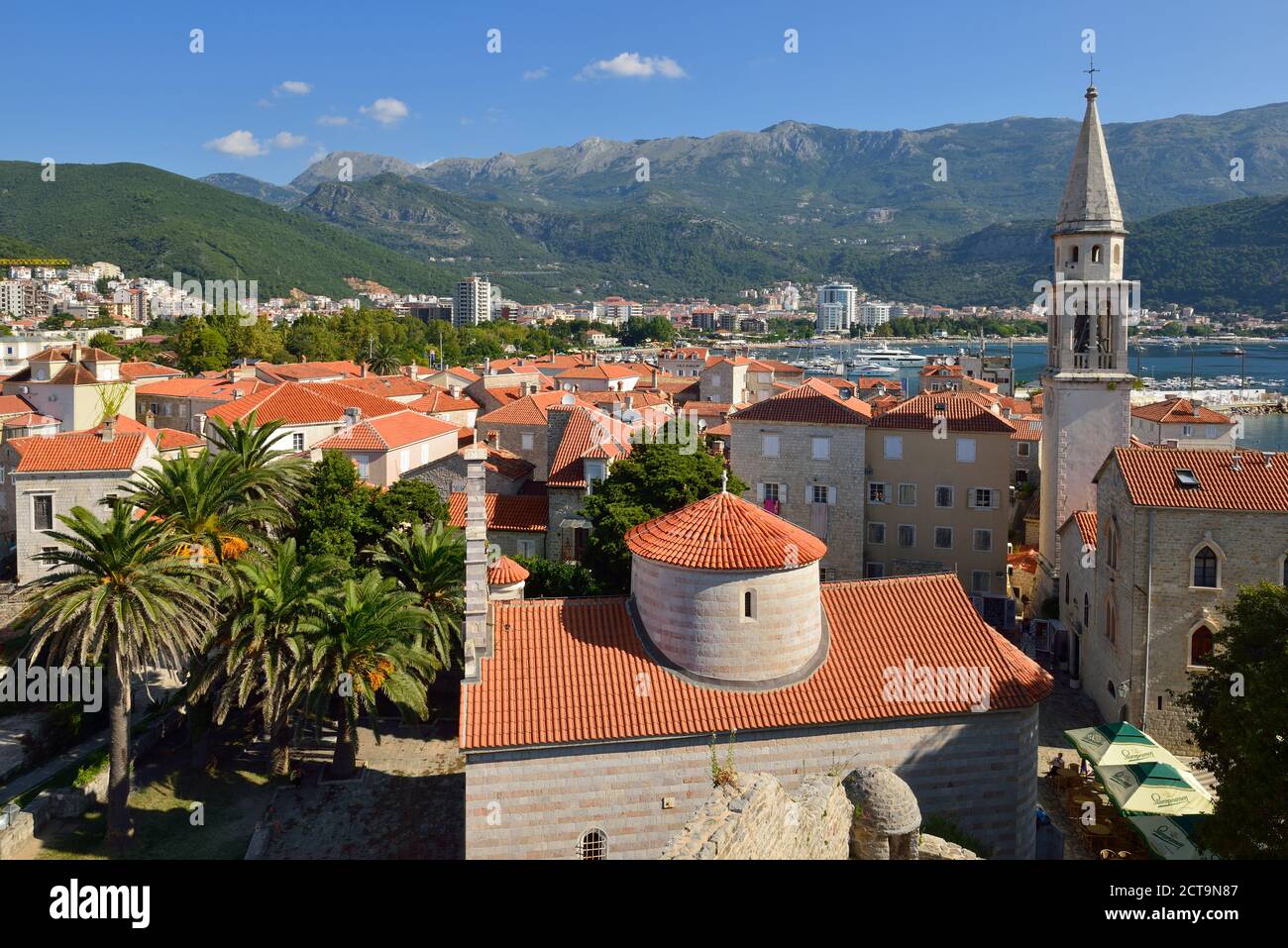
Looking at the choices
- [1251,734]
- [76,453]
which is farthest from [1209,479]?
[76,453]

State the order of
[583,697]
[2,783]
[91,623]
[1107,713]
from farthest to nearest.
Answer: [1107,713]
[2,783]
[91,623]
[583,697]

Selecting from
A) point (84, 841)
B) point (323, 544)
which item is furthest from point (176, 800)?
point (323, 544)

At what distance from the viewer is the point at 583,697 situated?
61.0 feet

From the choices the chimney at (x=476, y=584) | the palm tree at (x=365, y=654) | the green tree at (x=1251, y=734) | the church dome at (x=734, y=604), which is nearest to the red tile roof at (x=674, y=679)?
the chimney at (x=476, y=584)

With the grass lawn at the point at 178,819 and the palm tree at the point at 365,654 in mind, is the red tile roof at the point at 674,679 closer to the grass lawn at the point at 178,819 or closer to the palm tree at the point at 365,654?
the palm tree at the point at 365,654

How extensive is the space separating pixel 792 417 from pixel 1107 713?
18.6 meters

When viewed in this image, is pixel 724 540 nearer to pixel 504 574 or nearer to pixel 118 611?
pixel 504 574

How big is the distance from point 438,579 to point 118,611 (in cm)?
807

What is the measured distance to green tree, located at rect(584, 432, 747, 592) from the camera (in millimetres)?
31922

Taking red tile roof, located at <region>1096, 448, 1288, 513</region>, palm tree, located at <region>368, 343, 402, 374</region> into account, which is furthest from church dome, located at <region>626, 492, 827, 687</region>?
palm tree, located at <region>368, 343, 402, 374</region>

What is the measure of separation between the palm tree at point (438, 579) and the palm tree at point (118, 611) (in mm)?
5620

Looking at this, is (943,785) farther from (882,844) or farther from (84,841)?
(84,841)

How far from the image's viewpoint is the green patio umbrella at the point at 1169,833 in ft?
61.9

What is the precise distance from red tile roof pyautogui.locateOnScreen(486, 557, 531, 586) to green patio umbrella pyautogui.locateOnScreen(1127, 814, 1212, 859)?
16022 millimetres
